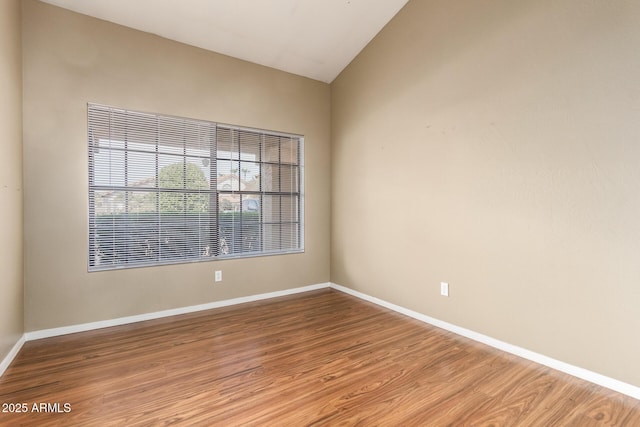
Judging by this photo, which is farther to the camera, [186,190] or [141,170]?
[186,190]

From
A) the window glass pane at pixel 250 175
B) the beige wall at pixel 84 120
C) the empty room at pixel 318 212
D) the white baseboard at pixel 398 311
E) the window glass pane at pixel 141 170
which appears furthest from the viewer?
the window glass pane at pixel 250 175

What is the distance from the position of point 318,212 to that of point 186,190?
1.73 meters

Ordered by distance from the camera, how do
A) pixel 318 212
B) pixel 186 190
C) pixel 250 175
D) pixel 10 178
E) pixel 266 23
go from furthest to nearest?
pixel 318 212 → pixel 250 175 → pixel 186 190 → pixel 266 23 → pixel 10 178

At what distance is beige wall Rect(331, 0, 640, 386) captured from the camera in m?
2.04

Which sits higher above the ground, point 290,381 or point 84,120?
point 84,120

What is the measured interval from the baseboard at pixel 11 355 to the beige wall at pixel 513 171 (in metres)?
3.25

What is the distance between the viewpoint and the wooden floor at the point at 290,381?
1.77m

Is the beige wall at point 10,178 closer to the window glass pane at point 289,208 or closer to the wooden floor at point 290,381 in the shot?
the wooden floor at point 290,381

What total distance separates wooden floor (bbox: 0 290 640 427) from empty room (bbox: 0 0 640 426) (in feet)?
0.06

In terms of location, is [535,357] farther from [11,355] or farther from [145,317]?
[11,355]

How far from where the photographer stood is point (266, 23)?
3.33 meters

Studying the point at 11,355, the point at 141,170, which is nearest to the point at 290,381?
the point at 11,355

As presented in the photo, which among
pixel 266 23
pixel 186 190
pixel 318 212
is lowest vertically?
pixel 318 212

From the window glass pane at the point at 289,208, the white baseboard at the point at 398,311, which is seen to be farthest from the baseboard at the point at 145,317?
the window glass pane at the point at 289,208
